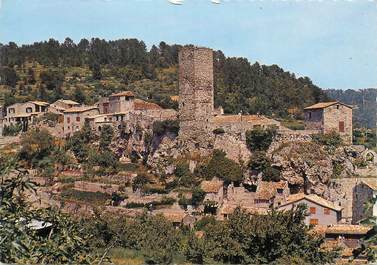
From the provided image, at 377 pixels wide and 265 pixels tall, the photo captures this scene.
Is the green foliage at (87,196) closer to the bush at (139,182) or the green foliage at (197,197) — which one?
the bush at (139,182)

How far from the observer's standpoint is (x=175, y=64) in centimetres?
4253

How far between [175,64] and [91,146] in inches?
823

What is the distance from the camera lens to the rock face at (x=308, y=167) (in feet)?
60.4

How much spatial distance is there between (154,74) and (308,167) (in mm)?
22042

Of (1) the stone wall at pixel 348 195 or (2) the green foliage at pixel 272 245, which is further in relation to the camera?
(1) the stone wall at pixel 348 195

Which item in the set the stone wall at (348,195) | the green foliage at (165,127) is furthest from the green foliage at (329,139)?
the green foliage at (165,127)

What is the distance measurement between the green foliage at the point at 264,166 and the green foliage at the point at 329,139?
2056mm

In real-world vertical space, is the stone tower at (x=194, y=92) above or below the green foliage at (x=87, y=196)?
above

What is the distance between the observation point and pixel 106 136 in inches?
884

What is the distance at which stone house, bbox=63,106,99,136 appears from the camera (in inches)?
953

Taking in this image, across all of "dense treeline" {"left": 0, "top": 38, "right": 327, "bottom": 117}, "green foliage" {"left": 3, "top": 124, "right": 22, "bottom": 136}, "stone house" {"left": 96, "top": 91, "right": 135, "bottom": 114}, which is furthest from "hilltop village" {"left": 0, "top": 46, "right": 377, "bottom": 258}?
"dense treeline" {"left": 0, "top": 38, "right": 327, "bottom": 117}

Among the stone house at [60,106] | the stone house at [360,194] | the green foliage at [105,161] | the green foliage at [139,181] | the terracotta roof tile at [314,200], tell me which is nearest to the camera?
the stone house at [360,194]

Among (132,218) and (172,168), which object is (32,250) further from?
(172,168)

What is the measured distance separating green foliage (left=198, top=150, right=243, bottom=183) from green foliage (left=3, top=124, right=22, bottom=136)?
10323mm
